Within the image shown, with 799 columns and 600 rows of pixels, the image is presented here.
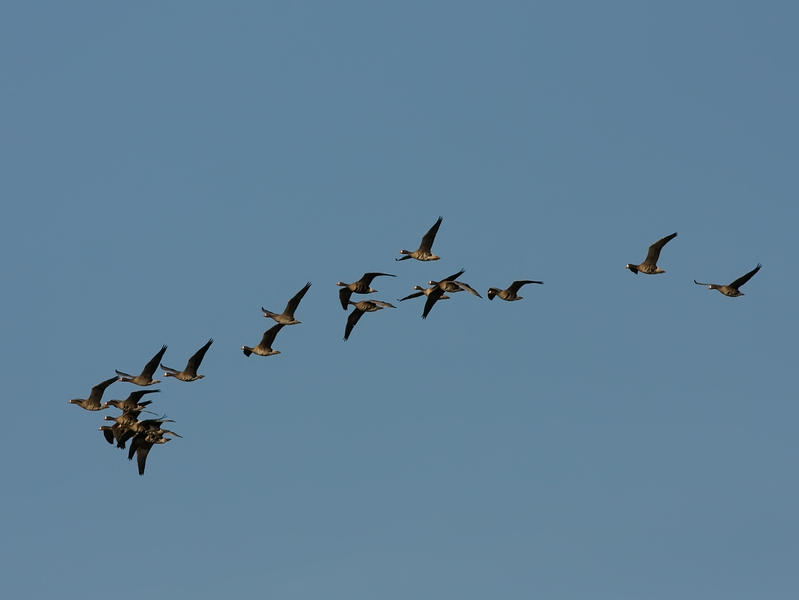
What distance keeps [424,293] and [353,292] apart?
299 cm

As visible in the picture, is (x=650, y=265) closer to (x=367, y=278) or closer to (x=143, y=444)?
(x=367, y=278)

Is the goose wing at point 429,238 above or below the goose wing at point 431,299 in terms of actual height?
above

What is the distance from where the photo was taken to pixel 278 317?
58.8 metres

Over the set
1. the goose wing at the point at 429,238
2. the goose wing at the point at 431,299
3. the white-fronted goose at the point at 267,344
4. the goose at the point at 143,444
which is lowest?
the goose at the point at 143,444

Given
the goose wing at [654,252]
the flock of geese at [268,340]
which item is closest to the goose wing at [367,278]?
the flock of geese at [268,340]

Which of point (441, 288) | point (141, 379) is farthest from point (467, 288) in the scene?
point (141, 379)

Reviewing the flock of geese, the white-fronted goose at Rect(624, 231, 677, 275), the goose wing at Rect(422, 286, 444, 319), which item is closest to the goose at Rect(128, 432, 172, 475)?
the flock of geese

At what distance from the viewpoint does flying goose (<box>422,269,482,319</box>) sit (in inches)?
2307

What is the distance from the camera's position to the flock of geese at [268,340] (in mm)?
57750

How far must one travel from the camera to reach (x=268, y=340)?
5838cm

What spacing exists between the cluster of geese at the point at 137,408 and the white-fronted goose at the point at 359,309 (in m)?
6.69

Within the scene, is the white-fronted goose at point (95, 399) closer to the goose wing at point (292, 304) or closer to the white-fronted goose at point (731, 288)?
the goose wing at point (292, 304)

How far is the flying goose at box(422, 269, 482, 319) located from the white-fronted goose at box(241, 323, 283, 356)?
6084 mm

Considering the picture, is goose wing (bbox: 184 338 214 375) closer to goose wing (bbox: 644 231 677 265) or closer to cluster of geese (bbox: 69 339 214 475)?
cluster of geese (bbox: 69 339 214 475)
